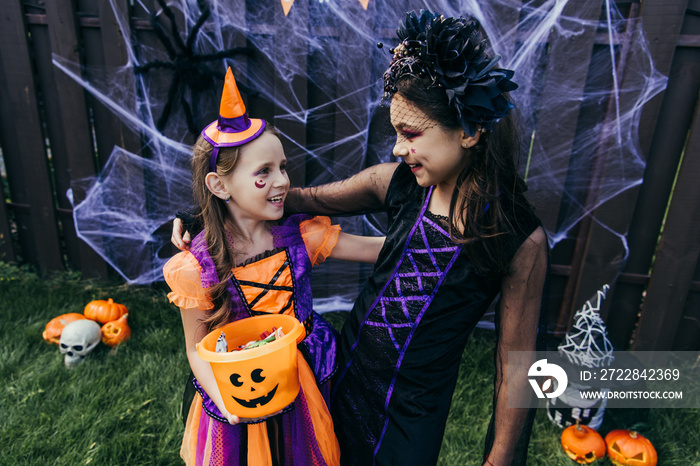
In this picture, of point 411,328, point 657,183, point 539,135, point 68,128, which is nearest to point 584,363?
point 657,183

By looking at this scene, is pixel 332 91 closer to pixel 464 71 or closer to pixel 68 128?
pixel 464 71

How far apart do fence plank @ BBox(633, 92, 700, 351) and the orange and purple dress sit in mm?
2027

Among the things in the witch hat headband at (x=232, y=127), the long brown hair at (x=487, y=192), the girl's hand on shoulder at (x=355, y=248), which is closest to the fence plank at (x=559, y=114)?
the girl's hand on shoulder at (x=355, y=248)

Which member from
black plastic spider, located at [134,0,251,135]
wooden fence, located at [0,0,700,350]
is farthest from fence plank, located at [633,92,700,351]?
black plastic spider, located at [134,0,251,135]

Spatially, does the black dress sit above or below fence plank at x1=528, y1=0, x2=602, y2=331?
below

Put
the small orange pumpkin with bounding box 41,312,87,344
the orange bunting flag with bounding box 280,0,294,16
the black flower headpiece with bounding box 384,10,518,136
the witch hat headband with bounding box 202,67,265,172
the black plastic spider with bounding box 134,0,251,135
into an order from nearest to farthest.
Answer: the black flower headpiece with bounding box 384,10,518,136 → the witch hat headband with bounding box 202,67,265,172 → the orange bunting flag with bounding box 280,0,294,16 → the black plastic spider with bounding box 134,0,251,135 → the small orange pumpkin with bounding box 41,312,87,344

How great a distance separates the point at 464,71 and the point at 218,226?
3.10 ft

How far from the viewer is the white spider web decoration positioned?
2354mm

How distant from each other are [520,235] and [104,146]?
2.97 metres

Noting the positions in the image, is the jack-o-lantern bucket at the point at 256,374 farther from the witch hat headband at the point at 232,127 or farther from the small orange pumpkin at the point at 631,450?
the small orange pumpkin at the point at 631,450

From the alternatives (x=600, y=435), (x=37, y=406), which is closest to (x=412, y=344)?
(x=600, y=435)

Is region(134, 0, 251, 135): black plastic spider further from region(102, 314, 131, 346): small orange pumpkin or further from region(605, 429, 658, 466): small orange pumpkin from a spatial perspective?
region(605, 429, 658, 466): small orange pumpkin

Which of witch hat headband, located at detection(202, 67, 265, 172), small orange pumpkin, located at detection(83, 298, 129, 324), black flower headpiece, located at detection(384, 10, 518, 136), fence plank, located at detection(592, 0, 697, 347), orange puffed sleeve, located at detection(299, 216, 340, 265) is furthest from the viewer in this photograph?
small orange pumpkin, located at detection(83, 298, 129, 324)

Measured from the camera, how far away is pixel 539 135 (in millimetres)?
→ 2521
